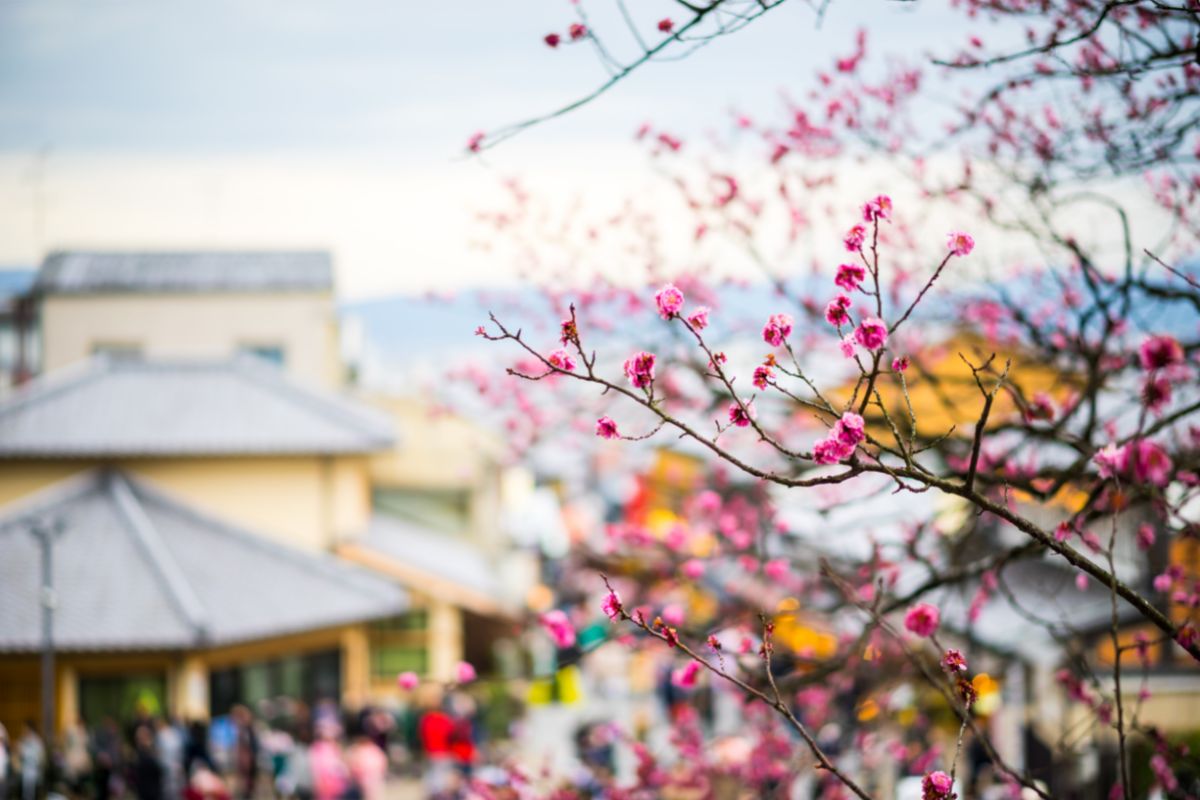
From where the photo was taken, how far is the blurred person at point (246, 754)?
41.4ft

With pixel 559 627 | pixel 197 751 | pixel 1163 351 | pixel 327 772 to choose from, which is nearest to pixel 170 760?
pixel 197 751

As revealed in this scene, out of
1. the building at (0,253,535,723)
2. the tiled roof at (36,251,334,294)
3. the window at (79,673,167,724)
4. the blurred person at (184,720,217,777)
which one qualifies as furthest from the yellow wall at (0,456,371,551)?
the tiled roof at (36,251,334,294)

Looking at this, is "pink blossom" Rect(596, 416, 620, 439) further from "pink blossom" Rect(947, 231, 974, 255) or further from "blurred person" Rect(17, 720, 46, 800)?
"blurred person" Rect(17, 720, 46, 800)

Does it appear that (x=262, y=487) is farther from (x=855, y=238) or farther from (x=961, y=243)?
(x=961, y=243)

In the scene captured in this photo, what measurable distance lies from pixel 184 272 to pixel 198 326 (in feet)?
4.78

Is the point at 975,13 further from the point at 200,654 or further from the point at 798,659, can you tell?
the point at 200,654

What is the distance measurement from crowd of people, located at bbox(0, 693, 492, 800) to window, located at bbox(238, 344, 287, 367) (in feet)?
30.6

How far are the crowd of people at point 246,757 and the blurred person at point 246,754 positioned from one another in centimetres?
1

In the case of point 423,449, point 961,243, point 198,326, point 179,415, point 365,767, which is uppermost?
point 198,326

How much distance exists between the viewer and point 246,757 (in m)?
12.8

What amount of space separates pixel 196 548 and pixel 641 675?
800cm

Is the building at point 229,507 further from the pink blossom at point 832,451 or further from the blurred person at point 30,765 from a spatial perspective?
the pink blossom at point 832,451

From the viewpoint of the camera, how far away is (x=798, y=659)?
4168mm

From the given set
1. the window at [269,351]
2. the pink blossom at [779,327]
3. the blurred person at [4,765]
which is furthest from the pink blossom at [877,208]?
the window at [269,351]
